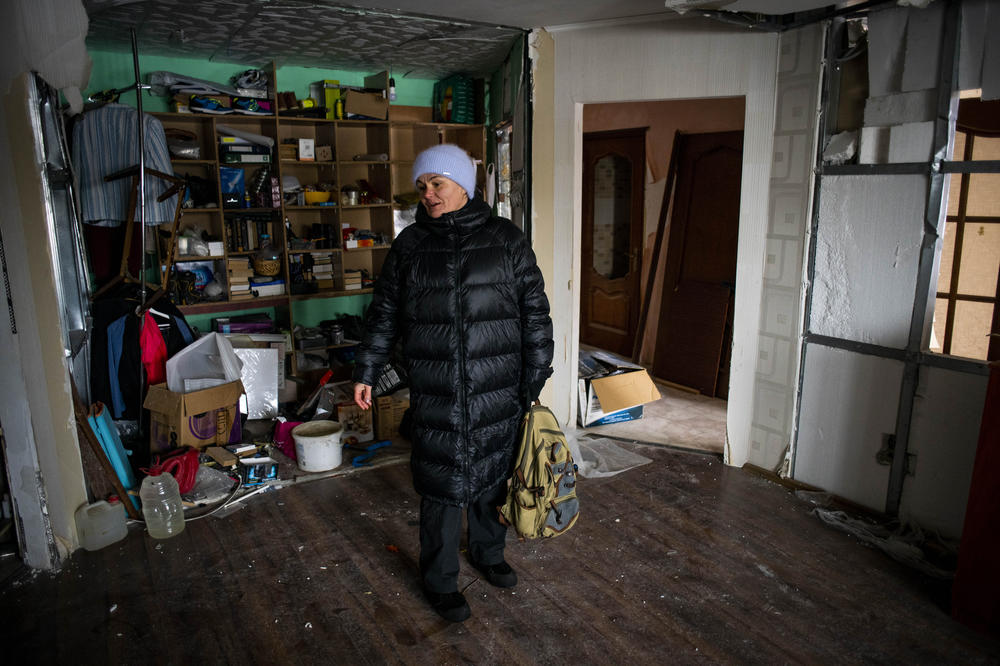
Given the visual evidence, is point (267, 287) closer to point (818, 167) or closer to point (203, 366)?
point (203, 366)

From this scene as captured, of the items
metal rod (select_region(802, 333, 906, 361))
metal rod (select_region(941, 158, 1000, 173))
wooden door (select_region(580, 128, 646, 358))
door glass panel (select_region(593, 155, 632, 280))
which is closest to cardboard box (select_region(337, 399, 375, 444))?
metal rod (select_region(802, 333, 906, 361))

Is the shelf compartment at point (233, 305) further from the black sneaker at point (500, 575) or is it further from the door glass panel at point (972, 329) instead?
the door glass panel at point (972, 329)

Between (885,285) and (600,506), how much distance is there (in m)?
1.64

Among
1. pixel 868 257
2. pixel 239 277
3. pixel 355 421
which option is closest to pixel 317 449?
pixel 355 421

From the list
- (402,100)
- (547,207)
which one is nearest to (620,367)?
(547,207)

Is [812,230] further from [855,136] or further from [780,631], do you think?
[780,631]

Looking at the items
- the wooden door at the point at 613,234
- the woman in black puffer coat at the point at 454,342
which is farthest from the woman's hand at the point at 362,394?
the wooden door at the point at 613,234

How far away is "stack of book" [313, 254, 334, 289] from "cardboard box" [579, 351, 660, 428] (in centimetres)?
211

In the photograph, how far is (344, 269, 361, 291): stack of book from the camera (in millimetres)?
5012

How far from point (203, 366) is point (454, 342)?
219 cm

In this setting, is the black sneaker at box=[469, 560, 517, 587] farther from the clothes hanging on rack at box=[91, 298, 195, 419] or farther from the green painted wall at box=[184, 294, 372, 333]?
the green painted wall at box=[184, 294, 372, 333]

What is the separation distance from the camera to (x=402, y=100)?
5.29m

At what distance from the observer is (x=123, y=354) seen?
3426mm

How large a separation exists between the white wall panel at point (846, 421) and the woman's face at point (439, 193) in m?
2.06
